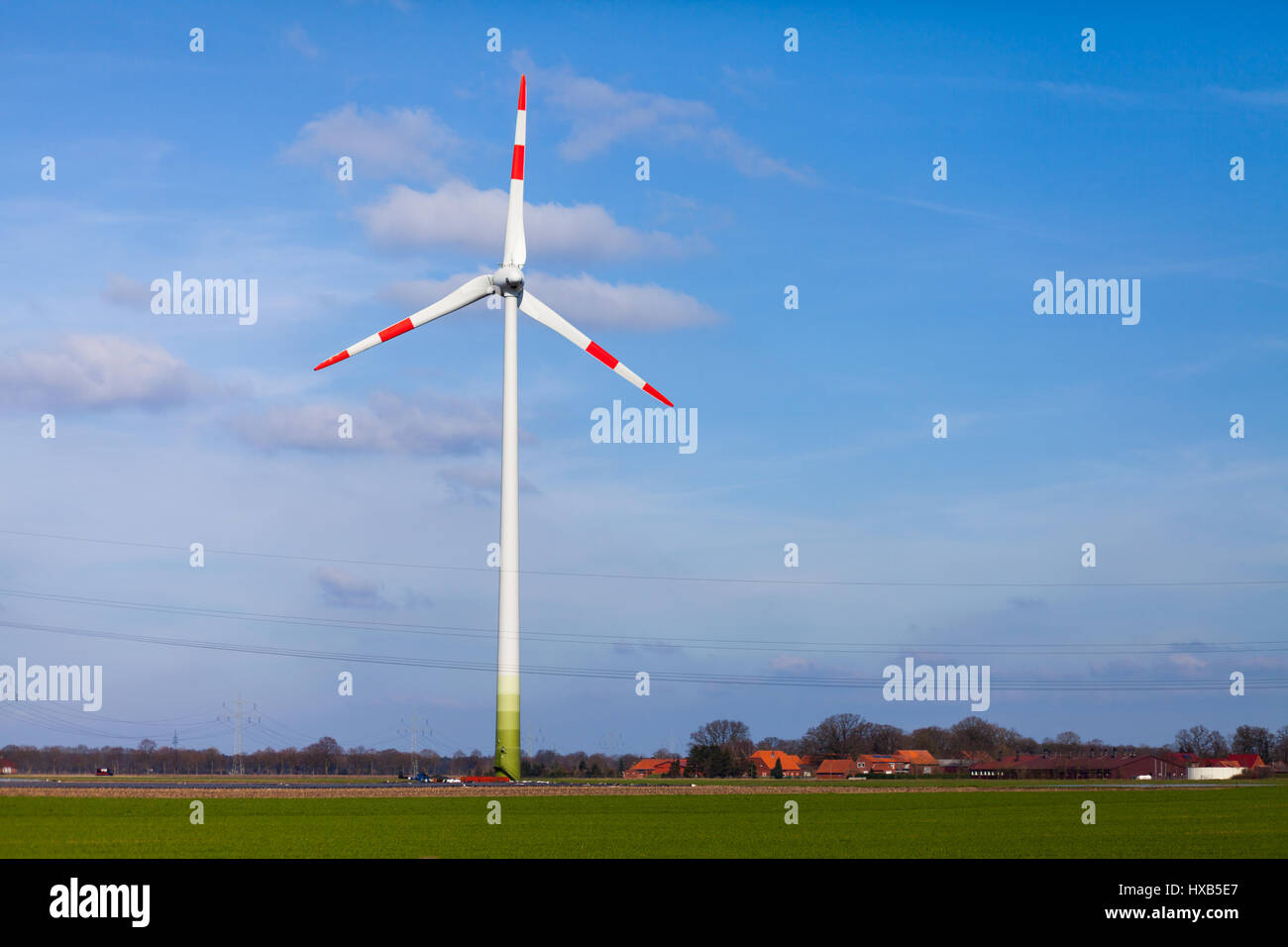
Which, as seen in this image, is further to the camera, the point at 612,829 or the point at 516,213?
the point at 516,213

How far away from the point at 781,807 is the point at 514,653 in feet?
63.0

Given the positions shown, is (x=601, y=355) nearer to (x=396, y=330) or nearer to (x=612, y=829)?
(x=396, y=330)

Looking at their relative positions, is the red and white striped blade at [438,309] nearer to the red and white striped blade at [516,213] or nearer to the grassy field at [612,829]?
the red and white striped blade at [516,213]

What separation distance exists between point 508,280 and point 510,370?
614cm

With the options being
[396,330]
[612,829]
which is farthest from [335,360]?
[612,829]

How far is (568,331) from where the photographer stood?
86500 millimetres

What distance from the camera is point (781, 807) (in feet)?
232

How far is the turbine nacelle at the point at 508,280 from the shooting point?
85438 mm

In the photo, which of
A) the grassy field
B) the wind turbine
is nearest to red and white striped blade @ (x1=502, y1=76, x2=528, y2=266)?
the wind turbine

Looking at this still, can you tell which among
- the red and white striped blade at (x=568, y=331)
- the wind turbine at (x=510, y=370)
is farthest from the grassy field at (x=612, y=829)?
the red and white striped blade at (x=568, y=331)

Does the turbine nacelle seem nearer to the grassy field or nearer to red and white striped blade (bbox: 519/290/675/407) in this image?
red and white striped blade (bbox: 519/290/675/407)

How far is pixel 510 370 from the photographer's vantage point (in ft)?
276

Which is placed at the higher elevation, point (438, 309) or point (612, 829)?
point (438, 309)
